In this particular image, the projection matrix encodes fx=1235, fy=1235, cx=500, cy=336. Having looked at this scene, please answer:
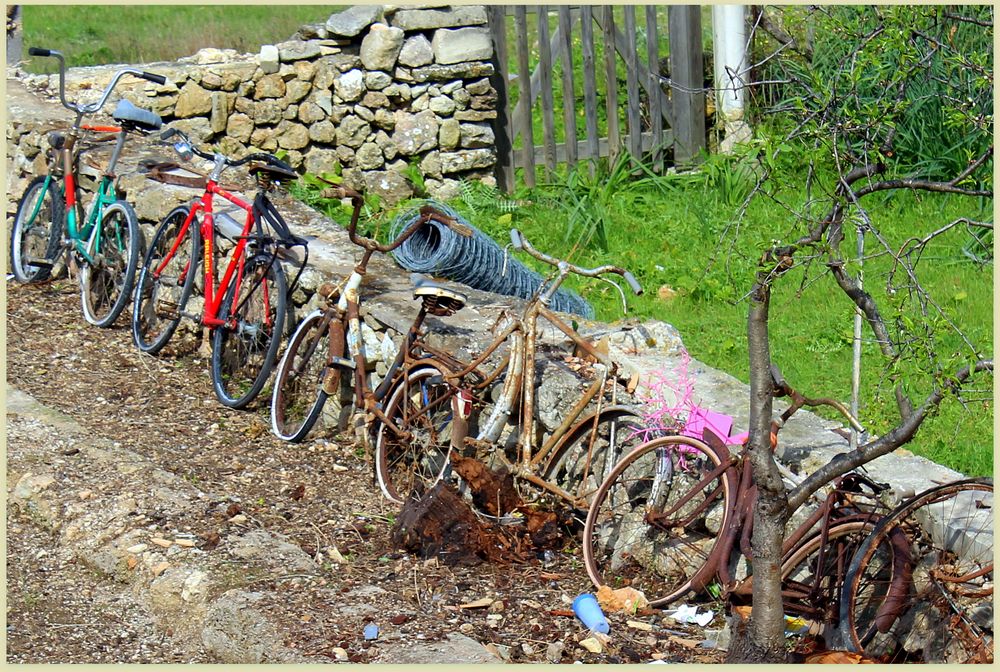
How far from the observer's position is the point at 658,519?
191 inches

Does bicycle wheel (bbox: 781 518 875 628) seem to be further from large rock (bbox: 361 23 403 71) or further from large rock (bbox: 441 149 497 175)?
large rock (bbox: 361 23 403 71)

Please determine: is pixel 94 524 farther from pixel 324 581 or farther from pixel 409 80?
pixel 409 80

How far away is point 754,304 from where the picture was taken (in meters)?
3.83

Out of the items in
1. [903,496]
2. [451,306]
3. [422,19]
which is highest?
[422,19]

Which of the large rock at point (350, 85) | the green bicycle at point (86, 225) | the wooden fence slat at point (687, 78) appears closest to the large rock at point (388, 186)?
the large rock at point (350, 85)

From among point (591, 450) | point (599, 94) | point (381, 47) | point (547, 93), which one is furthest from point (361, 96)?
point (591, 450)

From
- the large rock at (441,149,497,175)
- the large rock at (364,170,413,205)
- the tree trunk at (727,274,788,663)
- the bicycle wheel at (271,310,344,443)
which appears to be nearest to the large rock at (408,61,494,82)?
the large rock at (441,149,497,175)

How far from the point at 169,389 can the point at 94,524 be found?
5.74ft

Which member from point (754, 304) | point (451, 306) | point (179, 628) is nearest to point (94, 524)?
point (179, 628)

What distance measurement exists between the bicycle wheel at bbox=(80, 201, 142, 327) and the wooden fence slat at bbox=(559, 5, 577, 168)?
412 centimetres

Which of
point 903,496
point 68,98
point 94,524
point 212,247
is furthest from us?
point 68,98

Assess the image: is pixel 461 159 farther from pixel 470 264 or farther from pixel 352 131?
pixel 470 264

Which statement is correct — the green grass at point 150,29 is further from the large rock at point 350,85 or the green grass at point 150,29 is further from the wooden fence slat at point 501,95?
the wooden fence slat at point 501,95

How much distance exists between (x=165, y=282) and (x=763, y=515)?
4.52 metres
